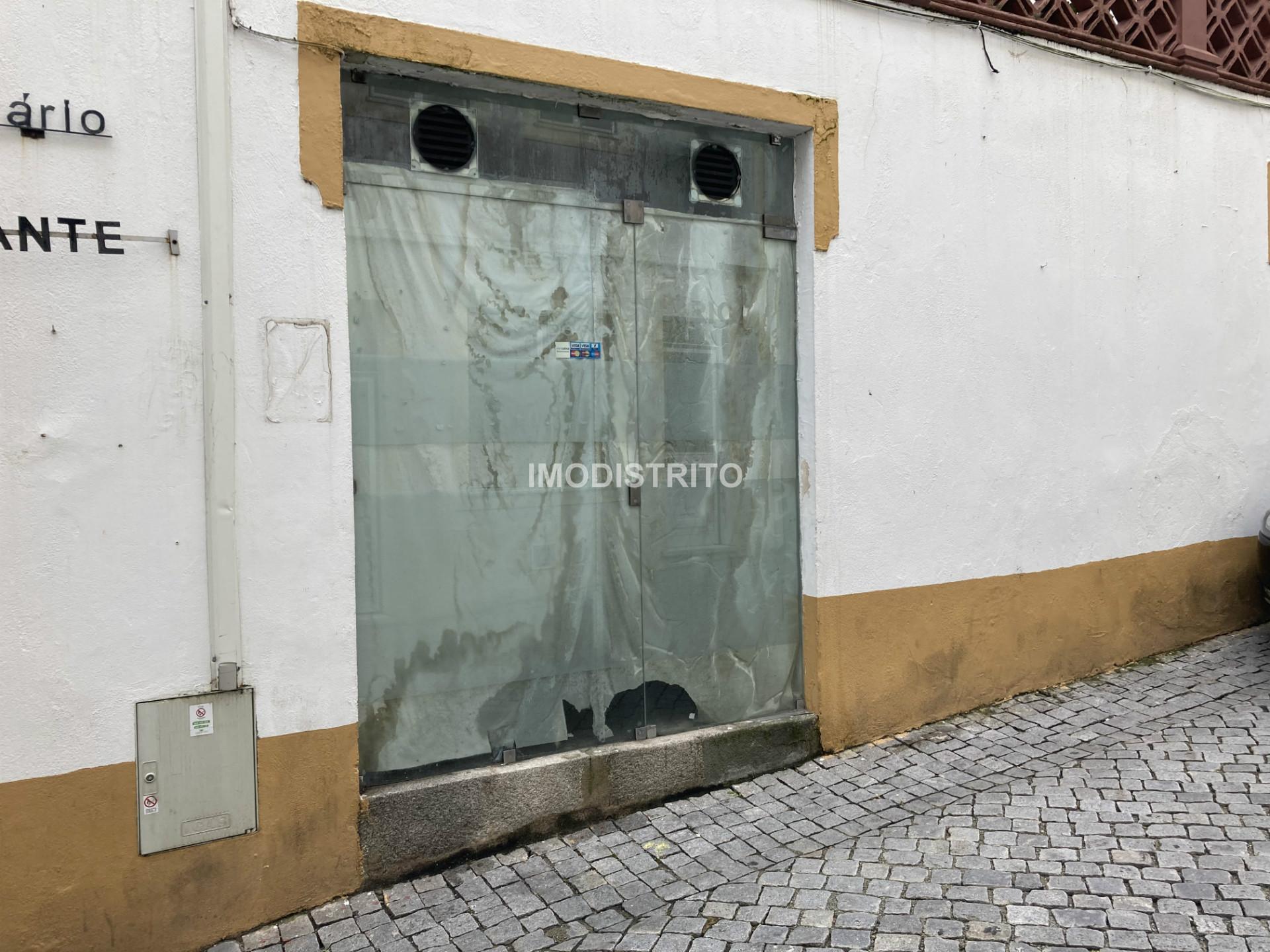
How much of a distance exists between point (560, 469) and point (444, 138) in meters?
1.60

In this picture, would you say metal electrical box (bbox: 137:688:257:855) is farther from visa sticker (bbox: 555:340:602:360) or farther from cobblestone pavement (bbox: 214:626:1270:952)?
visa sticker (bbox: 555:340:602:360)

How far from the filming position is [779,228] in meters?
5.27

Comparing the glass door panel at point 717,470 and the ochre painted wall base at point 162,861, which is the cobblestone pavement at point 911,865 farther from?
the glass door panel at point 717,470

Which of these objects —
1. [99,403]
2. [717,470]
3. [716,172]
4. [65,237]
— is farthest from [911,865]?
[65,237]

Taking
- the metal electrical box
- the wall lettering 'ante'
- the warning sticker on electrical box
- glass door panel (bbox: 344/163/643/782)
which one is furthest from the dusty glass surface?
the wall lettering 'ante'

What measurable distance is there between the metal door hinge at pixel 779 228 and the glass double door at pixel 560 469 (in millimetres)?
74

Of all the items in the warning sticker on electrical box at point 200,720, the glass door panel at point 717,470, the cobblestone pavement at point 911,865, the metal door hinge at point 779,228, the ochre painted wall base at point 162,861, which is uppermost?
the metal door hinge at point 779,228

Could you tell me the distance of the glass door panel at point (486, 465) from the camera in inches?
165

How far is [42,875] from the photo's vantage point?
3.41m

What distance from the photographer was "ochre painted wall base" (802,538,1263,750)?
5328 mm

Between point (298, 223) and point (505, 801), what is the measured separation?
2.64 metres

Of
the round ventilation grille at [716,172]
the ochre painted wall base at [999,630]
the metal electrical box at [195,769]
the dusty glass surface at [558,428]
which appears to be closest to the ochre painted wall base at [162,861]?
the metal electrical box at [195,769]

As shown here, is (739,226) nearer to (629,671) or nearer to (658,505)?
(658,505)

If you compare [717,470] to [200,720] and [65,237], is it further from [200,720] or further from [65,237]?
[65,237]
